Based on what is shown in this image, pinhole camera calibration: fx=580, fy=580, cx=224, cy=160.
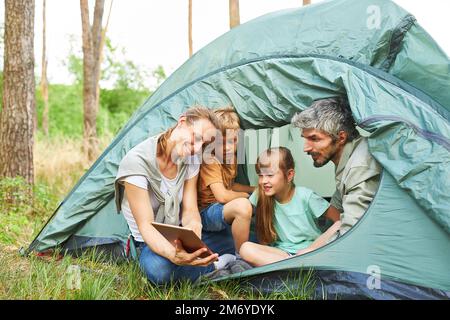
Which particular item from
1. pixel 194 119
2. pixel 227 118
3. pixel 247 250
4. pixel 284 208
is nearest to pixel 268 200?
pixel 284 208

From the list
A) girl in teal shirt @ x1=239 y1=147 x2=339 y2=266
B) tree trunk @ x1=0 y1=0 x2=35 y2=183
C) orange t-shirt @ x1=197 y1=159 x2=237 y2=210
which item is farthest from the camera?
tree trunk @ x1=0 y1=0 x2=35 y2=183

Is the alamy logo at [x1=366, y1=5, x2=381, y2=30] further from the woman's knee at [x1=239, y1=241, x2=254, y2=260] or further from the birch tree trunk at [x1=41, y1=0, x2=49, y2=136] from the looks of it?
the birch tree trunk at [x1=41, y1=0, x2=49, y2=136]

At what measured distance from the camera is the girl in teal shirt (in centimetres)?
291

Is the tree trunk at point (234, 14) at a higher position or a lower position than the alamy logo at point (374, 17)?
higher

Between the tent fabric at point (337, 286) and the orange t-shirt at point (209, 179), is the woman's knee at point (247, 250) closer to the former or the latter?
the tent fabric at point (337, 286)

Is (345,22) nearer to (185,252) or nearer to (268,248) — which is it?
(268,248)

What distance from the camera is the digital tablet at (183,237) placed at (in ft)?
7.53

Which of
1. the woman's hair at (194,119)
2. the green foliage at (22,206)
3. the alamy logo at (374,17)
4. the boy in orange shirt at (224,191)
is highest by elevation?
the alamy logo at (374,17)

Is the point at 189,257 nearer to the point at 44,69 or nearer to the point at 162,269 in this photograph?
the point at 162,269

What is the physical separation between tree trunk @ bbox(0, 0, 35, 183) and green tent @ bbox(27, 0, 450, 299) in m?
1.34

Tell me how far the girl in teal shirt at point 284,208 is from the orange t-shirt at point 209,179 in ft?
0.70

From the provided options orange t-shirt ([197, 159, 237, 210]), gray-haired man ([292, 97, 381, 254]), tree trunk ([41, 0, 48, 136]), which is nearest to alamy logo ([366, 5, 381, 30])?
gray-haired man ([292, 97, 381, 254])

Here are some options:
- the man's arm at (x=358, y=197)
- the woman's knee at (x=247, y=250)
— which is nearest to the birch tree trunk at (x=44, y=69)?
the woman's knee at (x=247, y=250)

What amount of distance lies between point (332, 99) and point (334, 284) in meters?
0.91
